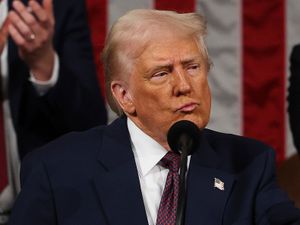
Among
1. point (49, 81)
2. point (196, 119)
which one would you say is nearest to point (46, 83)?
point (49, 81)

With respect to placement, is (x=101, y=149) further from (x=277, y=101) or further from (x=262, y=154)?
(x=277, y=101)

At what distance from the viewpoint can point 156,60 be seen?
1.88 metres

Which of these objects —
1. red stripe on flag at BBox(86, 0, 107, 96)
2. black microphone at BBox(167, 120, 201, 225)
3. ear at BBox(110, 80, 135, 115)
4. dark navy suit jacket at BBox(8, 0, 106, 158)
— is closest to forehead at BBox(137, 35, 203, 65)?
ear at BBox(110, 80, 135, 115)

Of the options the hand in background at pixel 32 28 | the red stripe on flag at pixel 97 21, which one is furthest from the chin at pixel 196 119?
the red stripe on flag at pixel 97 21

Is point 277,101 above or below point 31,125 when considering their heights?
below

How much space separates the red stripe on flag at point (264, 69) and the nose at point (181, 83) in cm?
152

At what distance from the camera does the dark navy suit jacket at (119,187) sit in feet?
6.22

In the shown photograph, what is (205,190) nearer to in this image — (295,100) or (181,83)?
(181,83)

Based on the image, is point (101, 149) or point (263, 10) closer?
point (101, 149)

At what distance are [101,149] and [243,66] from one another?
1.47 meters

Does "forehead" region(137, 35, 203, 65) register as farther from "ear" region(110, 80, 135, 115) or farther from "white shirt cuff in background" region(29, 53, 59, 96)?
"white shirt cuff in background" region(29, 53, 59, 96)

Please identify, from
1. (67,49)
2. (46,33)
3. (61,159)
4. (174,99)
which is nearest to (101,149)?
(61,159)

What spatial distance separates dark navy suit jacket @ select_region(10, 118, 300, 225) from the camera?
1.89 metres

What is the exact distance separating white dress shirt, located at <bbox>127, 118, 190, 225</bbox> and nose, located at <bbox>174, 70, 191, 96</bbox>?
0.18m
